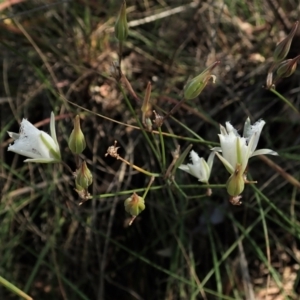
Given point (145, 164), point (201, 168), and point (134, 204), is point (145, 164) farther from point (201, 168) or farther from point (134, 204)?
point (134, 204)

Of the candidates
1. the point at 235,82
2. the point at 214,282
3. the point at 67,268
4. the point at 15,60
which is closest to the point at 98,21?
the point at 15,60

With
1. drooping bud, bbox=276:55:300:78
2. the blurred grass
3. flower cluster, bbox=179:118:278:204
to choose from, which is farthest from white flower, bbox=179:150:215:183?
the blurred grass

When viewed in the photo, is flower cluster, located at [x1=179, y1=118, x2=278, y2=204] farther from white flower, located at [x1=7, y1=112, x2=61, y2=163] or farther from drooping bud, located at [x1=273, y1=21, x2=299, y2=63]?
white flower, located at [x1=7, y1=112, x2=61, y2=163]

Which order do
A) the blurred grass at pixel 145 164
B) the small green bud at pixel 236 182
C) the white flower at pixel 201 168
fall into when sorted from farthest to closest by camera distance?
the blurred grass at pixel 145 164, the white flower at pixel 201 168, the small green bud at pixel 236 182

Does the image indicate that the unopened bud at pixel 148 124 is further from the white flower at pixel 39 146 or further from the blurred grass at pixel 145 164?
the blurred grass at pixel 145 164

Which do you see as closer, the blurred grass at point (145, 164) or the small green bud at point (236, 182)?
the small green bud at point (236, 182)

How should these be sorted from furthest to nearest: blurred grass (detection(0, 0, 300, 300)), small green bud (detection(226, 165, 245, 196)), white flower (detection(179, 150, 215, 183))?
blurred grass (detection(0, 0, 300, 300)) → white flower (detection(179, 150, 215, 183)) → small green bud (detection(226, 165, 245, 196))

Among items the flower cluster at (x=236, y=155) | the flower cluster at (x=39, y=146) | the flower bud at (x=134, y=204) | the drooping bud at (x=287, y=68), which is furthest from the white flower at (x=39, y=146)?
the drooping bud at (x=287, y=68)

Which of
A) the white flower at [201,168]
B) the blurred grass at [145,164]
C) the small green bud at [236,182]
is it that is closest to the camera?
the small green bud at [236,182]

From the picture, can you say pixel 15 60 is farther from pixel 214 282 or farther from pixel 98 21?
pixel 214 282
